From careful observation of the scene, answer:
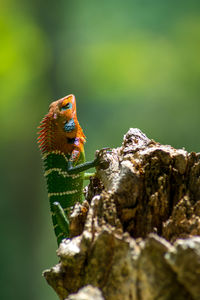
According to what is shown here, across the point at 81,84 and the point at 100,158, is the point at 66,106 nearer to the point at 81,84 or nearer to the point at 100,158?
the point at 100,158

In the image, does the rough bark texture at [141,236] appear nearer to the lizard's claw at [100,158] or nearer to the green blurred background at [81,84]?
the lizard's claw at [100,158]

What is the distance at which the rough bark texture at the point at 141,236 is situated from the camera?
1188mm

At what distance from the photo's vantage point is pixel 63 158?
2.81 metres

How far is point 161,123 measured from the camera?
22.5 ft

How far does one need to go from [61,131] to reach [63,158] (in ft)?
0.72

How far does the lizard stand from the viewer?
2.72 metres

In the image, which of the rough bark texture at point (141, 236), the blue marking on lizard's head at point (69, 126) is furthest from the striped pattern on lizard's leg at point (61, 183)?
the rough bark texture at point (141, 236)

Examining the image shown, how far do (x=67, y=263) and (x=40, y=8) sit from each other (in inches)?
257

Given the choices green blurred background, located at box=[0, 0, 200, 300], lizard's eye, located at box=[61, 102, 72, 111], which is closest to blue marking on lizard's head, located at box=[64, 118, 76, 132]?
lizard's eye, located at box=[61, 102, 72, 111]

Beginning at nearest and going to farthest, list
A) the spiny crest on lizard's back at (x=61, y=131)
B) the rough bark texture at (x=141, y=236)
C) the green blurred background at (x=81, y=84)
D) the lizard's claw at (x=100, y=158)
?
the rough bark texture at (x=141, y=236), the lizard's claw at (x=100, y=158), the spiny crest on lizard's back at (x=61, y=131), the green blurred background at (x=81, y=84)

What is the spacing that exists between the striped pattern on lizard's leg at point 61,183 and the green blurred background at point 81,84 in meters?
3.95

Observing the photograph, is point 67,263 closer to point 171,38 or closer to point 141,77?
point 141,77

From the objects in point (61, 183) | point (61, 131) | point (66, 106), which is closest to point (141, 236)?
point (61, 183)

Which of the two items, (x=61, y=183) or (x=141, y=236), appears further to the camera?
(x=61, y=183)
